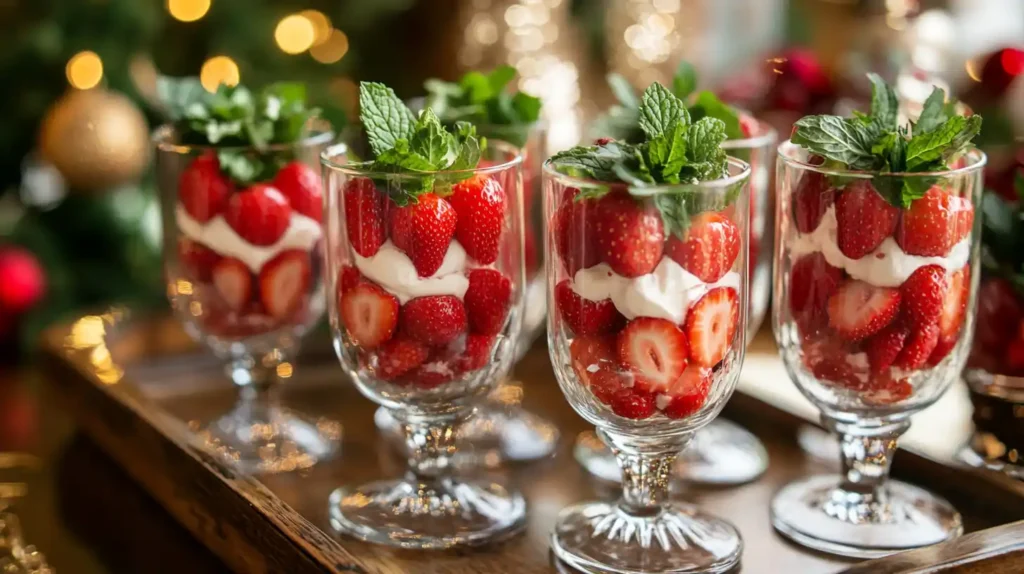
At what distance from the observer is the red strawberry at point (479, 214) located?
0.91 metres

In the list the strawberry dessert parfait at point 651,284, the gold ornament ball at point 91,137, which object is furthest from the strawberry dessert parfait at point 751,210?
the gold ornament ball at point 91,137

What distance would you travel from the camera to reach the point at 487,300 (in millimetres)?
942

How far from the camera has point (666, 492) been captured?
Answer: 96 centimetres

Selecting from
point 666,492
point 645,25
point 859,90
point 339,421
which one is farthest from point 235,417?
point 645,25

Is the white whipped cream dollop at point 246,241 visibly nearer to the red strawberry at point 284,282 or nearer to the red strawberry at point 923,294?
the red strawberry at point 284,282

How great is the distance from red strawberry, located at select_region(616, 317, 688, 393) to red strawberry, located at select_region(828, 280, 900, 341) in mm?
157

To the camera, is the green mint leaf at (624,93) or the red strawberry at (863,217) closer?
the red strawberry at (863,217)

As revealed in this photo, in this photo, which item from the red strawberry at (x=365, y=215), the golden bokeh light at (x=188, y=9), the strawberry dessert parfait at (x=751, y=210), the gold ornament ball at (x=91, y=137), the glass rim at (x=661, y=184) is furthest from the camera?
the golden bokeh light at (x=188, y=9)

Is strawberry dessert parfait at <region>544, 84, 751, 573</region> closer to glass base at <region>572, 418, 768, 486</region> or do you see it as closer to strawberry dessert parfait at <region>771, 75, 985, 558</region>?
strawberry dessert parfait at <region>771, 75, 985, 558</region>

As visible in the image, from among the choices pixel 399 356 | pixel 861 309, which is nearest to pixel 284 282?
pixel 399 356

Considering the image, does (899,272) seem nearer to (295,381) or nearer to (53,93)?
(295,381)

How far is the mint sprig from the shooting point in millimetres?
881

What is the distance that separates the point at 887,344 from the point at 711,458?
28 cm

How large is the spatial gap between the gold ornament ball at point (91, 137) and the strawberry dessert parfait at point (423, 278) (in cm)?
82
